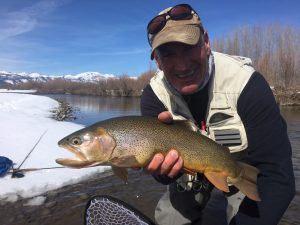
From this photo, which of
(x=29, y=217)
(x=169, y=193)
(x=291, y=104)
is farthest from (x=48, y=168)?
(x=291, y=104)

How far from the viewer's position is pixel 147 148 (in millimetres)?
2258

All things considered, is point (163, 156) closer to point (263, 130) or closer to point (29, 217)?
point (263, 130)

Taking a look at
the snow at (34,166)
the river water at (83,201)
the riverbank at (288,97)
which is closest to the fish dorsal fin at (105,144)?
the river water at (83,201)

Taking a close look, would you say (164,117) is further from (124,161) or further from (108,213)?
(108,213)

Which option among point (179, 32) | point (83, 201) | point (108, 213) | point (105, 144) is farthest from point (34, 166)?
point (179, 32)

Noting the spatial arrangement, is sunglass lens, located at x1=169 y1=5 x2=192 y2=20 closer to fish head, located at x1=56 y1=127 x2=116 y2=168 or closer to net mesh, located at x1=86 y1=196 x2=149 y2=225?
fish head, located at x1=56 y1=127 x2=116 y2=168

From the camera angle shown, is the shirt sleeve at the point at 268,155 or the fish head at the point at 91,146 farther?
the shirt sleeve at the point at 268,155

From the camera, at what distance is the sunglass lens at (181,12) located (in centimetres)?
266

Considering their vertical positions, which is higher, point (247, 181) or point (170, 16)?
point (170, 16)

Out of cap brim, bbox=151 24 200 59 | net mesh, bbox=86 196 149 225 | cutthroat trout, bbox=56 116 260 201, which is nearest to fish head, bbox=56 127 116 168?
cutthroat trout, bbox=56 116 260 201

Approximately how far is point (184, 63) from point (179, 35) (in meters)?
0.21

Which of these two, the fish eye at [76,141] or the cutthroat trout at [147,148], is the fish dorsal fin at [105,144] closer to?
the cutthroat trout at [147,148]

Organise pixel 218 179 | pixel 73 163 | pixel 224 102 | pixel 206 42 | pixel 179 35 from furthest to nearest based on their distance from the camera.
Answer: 1. pixel 224 102
2. pixel 206 42
3. pixel 179 35
4. pixel 218 179
5. pixel 73 163

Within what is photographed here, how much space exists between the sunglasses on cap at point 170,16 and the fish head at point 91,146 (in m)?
0.95
